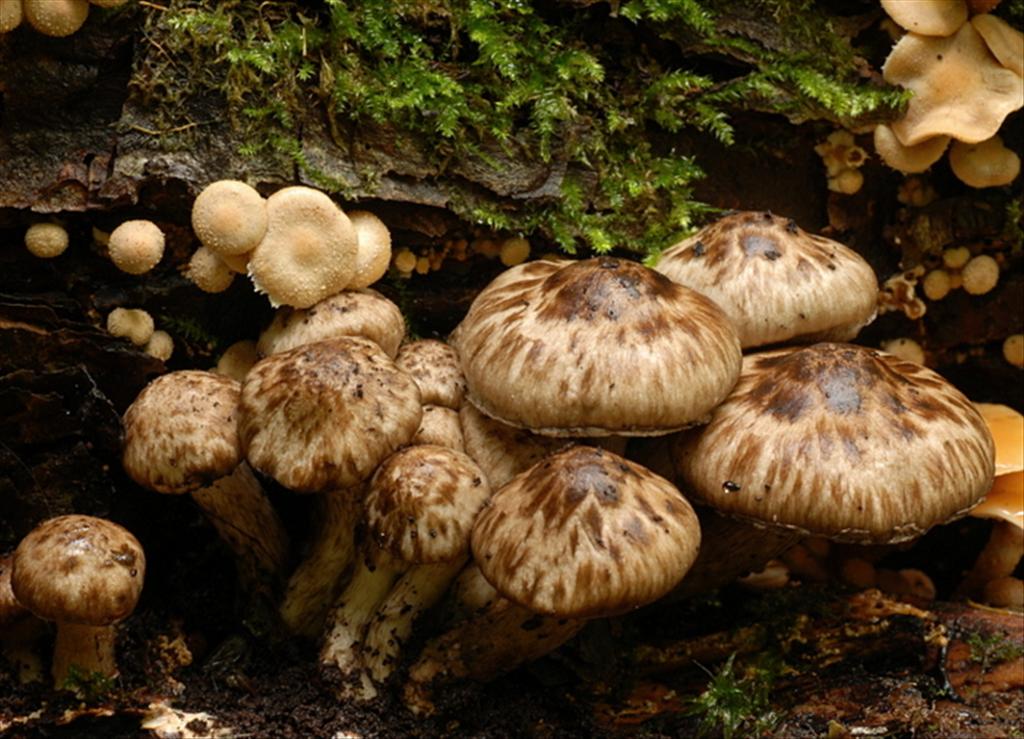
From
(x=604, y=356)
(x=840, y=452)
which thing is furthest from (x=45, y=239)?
(x=840, y=452)

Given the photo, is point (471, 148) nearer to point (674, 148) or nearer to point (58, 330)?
point (674, 148)

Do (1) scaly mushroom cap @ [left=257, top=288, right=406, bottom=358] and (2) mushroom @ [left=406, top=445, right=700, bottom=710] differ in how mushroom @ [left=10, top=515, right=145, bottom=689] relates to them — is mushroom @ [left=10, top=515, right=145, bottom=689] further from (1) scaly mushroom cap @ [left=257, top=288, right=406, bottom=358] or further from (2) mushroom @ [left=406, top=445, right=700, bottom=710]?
(2) mushroom @ [left=406, top=445, right=700, bottom=710]

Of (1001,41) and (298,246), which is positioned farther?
(1001,41)

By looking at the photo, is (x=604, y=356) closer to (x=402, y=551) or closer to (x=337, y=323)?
(x=402, y=551)

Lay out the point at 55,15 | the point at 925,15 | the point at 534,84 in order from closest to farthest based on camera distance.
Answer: the point at 55,15 < the point at 534,84 < the point at 925,15

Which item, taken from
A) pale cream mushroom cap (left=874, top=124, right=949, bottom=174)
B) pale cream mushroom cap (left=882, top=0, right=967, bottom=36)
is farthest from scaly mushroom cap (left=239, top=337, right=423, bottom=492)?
pale cream mushroom cap (left=882, top=0, right=967, bottom=36)

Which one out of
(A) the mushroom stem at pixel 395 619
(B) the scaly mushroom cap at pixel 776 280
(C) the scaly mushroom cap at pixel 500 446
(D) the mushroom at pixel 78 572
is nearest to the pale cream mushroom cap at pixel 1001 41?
(B) the scaly mushroom cap at pixel 776 280
